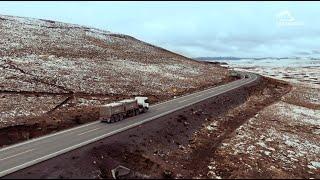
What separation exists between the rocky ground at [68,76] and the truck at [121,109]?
9.11 feet

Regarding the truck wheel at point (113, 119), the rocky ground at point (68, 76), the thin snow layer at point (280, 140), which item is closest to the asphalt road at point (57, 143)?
the truck wheel at point (113, 119)

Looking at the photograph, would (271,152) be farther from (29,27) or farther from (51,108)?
(29,27)

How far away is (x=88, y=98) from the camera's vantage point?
57.9 m

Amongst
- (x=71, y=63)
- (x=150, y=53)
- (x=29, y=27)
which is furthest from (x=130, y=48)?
(x=71, y=63)

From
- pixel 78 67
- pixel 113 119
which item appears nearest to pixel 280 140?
pixel 113 119

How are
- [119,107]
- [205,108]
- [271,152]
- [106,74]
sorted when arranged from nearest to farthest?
[271,152] → [119,107] → [205,108] → [106,74]

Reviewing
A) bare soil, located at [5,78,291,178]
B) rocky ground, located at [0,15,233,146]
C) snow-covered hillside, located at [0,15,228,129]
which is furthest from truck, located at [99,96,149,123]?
snow-covered hillside, located at [0,15,228,129]

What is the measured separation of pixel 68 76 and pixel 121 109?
2666 centimetres

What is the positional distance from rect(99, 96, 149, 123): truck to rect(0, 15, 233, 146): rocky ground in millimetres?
2776

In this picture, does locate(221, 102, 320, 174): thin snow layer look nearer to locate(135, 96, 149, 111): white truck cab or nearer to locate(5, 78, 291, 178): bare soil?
locate(5, 78, 291, 178): bare soil

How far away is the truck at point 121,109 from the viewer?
147ft

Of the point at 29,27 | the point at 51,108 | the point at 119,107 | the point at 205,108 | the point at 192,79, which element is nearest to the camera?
the point at 119,107

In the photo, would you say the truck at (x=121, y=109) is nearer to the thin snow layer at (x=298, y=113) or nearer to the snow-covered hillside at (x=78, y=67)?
the snow-covered hillside at (x=78, y=67)

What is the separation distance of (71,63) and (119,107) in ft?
130
